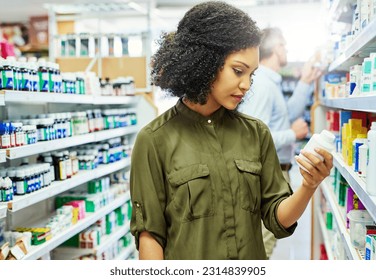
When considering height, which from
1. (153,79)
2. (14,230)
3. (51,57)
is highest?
(51,57)

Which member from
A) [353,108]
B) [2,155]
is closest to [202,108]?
[353,108]

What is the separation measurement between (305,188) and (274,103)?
1.63 metres

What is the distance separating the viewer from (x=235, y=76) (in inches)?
51.6

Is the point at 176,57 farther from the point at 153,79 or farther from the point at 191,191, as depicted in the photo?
the point at 191,191

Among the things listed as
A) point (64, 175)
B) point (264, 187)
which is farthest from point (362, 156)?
point (64, 175)

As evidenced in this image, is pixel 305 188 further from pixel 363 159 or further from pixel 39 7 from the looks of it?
pixel 39 7

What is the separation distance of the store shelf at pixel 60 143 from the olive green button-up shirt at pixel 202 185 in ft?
2.96

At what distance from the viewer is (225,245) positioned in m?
1.38

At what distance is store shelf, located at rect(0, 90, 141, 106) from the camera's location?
2.02m

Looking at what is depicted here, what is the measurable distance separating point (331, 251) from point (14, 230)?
1.76 m

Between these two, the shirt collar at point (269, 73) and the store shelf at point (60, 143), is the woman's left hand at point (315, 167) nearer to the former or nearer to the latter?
the store shelf at point (60, 143)

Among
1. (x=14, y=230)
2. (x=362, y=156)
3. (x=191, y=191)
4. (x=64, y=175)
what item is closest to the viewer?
(x=191, y=191)
